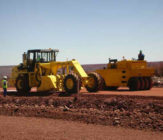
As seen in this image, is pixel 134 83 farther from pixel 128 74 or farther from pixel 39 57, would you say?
pixel 39 57

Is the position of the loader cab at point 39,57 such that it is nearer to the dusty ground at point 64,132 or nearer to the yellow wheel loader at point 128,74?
the yellow wheel loader at point 128,74

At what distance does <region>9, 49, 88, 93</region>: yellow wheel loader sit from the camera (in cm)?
2005

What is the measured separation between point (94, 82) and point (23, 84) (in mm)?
4657

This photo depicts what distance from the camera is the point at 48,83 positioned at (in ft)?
67.2

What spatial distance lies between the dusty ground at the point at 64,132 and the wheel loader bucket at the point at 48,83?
7.37 meters

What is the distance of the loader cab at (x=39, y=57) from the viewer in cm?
2188

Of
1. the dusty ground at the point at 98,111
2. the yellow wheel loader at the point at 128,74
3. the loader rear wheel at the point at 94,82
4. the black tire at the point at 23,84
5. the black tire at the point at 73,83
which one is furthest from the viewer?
the yellow wheel loader at the point at 128,74

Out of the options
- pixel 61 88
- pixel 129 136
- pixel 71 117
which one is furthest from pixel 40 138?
pixel 61 88

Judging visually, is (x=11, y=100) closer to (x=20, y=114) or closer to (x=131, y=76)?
(x=20, y=114)

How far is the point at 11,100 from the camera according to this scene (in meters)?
18.5

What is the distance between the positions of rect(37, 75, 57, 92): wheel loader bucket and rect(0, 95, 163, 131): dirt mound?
2.61 meters

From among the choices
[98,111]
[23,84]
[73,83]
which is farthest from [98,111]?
[23,84]

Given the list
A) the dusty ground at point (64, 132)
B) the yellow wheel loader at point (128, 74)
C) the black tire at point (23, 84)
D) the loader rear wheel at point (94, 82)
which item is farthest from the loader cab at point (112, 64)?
the dusty ground at point (64, 132)

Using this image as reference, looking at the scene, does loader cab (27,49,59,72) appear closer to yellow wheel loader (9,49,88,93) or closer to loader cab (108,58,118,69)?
yellow wheel loader (9,49,88,93)
